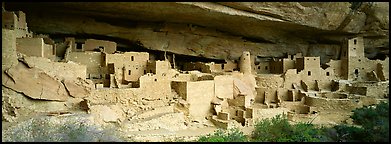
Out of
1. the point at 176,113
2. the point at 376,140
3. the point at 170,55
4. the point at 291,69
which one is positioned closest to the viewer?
the point at 376,140

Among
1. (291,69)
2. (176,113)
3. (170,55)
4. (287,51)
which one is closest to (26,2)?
(176,113)

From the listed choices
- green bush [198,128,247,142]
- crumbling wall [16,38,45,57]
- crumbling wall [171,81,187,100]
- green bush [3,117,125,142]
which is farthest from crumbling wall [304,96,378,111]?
crumbling wall [16,38,45,57]

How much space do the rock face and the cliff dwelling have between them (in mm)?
46

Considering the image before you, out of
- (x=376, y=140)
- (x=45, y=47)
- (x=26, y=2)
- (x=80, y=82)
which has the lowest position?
(x=376, y=140)

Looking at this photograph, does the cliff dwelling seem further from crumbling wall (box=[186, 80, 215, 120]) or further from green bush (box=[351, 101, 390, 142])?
green bush (box=[351, 101, 390, 142])

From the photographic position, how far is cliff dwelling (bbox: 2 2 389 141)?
Answer: 37.9ft

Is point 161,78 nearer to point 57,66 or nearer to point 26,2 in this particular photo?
point 57,66

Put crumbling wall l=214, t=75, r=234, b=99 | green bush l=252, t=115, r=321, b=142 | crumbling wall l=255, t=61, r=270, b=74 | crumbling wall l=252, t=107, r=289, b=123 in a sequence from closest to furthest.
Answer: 1. green bush l=252, t=115, r=321, b=142
2. crumbling wall l=252, t=107, r=289, b=123
3. crumbling wall l=214, t=75, r=234, b=99
4. crumbling wall l=255, t=61, r=270, b=74

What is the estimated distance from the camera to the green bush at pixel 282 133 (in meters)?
11.1

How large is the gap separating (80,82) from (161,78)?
2.41 meters

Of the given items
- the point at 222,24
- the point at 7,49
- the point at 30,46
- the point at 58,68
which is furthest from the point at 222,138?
the point at 222,24

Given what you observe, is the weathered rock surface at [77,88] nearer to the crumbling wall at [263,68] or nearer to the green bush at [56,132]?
the green bush at [56,132]

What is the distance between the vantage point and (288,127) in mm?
11727

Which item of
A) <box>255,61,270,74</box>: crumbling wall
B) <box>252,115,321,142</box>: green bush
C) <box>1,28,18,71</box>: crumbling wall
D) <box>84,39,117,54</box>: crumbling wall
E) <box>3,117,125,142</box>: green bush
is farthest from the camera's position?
<box>255,61,270,74</box>: crumbling wall
